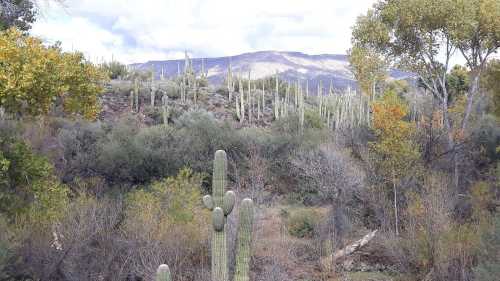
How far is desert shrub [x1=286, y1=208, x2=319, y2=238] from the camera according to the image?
14.2m

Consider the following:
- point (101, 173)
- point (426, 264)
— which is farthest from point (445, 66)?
point (101, 173)

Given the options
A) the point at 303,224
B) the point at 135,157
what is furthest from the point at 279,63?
the point at 303,224

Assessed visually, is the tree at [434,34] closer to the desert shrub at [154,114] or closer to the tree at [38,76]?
the tree at [38,76]

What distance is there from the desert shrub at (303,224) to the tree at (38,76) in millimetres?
7700

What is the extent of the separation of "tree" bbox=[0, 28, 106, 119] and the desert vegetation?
0.09 ft

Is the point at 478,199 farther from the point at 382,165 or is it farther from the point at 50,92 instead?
the point at 50,92

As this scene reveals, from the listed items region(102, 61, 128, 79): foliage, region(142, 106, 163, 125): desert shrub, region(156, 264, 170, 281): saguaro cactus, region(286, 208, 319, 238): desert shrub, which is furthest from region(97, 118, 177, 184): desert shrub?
region(102, 61, 128, 79): foliage

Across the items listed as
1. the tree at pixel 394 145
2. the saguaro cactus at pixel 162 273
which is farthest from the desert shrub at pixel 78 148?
the saguaro cactus at pixel 162 273

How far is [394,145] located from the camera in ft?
45.1

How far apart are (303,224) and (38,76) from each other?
30.8ft

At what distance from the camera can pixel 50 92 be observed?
288 inches

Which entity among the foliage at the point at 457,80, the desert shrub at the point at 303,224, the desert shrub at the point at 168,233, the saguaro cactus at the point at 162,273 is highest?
the foliage at the point at 457,80

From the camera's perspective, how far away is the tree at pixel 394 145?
44.8 feet

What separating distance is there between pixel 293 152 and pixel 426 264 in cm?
946
